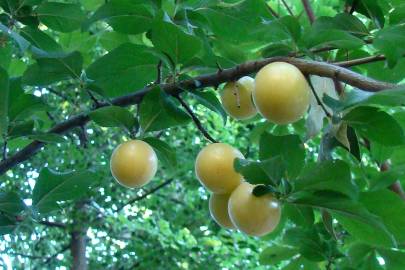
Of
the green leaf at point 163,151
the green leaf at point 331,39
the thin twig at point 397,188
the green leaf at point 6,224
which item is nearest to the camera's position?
the green leaf at point 331,39

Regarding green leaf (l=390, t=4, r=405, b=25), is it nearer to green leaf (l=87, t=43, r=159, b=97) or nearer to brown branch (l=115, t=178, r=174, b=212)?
green leaf (l=87, t=43, r=159, b=97)

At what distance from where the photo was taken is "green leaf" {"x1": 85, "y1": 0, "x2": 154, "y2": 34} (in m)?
1.23

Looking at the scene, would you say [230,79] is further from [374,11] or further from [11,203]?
[11,203]

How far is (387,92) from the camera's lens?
0.84 metres

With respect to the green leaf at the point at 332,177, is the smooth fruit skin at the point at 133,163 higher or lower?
lower

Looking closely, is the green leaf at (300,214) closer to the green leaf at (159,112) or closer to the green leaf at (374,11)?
the green leaf at (159,112)

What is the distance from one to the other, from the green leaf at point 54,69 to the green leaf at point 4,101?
5 centimetres

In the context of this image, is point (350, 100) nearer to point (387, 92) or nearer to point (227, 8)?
point (387, 92)

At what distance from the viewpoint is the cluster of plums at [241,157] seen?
38.8 inches

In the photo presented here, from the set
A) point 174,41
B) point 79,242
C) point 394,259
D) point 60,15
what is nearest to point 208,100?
point 174,41

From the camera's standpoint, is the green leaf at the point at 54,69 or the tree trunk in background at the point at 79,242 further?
the tree trunk in background at the point at 79,242

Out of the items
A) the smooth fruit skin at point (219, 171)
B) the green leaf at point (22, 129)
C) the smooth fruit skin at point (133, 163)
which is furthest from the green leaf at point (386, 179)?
the green leaf at point (22, 129)

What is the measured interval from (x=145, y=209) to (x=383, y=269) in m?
3.19

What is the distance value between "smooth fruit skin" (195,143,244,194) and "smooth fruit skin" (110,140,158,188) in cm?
13
